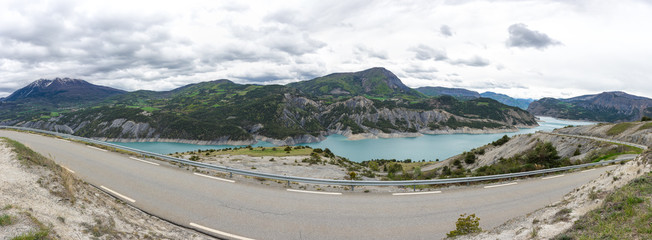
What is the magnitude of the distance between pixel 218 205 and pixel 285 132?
163801 millimetres

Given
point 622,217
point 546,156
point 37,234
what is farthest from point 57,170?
point 546,156

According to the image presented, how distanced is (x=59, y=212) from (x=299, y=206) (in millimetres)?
7235

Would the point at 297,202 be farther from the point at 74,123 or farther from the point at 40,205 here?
the point at 74,123

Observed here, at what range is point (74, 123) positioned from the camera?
197 m

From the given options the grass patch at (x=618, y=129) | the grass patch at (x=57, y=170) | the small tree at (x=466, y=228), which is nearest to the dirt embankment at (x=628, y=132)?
the grass patch at (x=618, y=129)

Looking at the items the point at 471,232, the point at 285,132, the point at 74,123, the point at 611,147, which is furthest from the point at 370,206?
the point at 74,123

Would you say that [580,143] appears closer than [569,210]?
No

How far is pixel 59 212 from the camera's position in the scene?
657 cm

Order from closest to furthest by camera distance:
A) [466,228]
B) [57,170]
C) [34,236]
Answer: [34,236]
[466,228]
[57,170]

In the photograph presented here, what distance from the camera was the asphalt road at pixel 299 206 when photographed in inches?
346

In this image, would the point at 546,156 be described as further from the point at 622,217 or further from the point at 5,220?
the point at 5,220

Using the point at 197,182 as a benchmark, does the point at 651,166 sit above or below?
above

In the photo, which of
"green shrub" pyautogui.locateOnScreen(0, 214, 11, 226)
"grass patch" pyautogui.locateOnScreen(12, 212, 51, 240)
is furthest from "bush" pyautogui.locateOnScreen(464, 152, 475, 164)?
"green shrub" pyautogui.locateOnScreen(0, 214, 11, 226)

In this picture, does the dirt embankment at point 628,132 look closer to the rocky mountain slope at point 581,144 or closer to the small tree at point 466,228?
the rocky mountain slope at point 581,144
